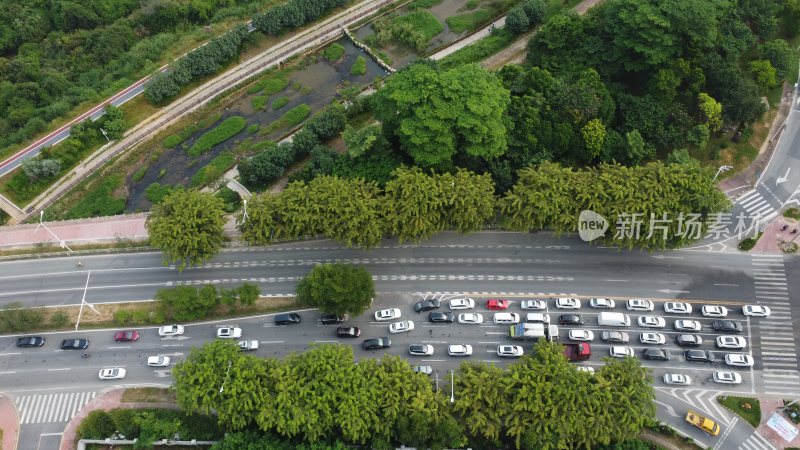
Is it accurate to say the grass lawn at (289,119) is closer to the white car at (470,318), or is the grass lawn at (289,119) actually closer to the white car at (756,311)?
the white car at (470,318)

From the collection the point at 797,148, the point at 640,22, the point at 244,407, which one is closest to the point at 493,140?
the point at 640,22

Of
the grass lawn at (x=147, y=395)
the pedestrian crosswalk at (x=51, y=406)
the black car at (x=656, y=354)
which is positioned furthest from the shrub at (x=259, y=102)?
the black car at (x=656, y=354)

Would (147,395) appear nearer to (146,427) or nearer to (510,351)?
(146,427)

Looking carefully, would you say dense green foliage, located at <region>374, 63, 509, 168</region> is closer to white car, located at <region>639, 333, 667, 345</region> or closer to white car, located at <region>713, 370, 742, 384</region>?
white car, located at <region>639, 333, 667, 345</region>

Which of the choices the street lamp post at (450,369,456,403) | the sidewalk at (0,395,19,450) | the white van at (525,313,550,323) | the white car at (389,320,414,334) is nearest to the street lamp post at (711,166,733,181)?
the white van at (525,313,550,323)

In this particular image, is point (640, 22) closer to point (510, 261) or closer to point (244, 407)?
point (510, 261)

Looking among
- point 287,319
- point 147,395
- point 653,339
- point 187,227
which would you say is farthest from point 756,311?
point 147,395
